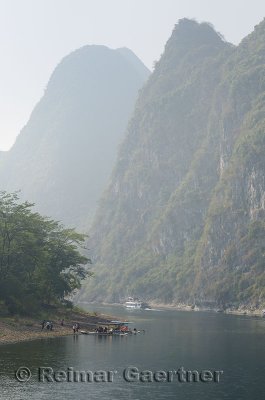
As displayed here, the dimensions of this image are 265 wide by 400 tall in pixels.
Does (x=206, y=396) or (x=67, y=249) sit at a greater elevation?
(x=67, y=249)

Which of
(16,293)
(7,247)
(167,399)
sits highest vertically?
(7,247)

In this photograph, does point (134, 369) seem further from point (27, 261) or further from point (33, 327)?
point (27, 261)

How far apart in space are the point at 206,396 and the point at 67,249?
75.3m

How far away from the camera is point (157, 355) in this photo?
237ft

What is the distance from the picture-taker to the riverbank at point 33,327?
81.6m

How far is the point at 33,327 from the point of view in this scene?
93438mm

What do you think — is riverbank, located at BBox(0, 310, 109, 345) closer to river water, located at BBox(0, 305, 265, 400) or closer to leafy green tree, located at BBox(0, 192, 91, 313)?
river water, located at BBox(0, 305, 265, 400)

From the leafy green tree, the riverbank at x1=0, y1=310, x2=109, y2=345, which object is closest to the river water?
the riverbank at x1=0, y1=310, x2=109, y2=345

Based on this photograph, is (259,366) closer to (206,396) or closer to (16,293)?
(206,396)

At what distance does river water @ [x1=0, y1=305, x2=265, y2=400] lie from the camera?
50031 millimetres

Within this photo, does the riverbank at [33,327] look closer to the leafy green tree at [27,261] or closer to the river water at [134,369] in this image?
the river water at [134,369]

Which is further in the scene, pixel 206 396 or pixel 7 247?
→ pixel 7 247

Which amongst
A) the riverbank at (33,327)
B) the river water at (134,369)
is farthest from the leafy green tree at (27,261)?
the river water at (134,369)

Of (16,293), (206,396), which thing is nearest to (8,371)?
(206,396)
